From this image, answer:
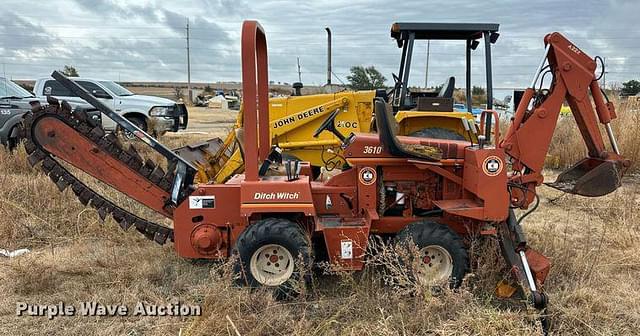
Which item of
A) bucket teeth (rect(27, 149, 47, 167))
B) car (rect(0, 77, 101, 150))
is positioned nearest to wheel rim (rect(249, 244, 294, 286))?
bucket teeth (rect(27, 149, 47, 167))

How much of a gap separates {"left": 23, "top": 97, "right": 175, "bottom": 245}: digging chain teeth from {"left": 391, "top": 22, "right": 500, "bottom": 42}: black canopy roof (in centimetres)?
409

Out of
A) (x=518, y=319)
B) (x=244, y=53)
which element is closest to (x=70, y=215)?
(x=244, y=53)

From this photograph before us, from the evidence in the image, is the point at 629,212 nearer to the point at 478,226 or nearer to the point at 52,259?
the point at 478,226

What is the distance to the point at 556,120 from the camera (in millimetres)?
4414

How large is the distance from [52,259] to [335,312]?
9.94 feet

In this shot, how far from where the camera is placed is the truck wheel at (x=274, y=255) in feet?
13.7

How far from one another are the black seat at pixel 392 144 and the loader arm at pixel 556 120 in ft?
2.07

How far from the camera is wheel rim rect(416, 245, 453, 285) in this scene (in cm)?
426

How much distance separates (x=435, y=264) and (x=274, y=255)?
136 cm

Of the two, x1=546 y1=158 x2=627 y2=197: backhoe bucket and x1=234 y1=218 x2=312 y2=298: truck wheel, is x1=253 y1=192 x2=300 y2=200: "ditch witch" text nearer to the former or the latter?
x1=234 y1=218 x2=312 y2=298: truck wheel

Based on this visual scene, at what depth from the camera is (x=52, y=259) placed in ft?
17.0

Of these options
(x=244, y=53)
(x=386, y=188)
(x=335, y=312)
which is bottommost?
(x=335, y=312)

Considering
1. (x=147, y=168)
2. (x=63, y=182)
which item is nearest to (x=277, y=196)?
(x=147, y=168)

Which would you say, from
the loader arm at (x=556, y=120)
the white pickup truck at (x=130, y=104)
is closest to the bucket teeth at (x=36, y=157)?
the loader arm at (x=556, y=120)
